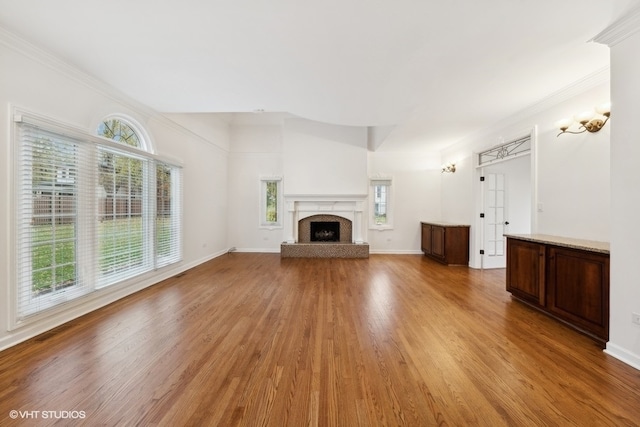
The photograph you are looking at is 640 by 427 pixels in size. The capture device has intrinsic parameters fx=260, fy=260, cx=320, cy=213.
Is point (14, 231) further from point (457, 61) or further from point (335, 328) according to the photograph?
point (457, 61)

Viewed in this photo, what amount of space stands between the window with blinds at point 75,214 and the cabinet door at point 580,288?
5.18m

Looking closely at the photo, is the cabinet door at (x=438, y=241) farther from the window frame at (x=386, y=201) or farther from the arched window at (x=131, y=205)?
the arched window at (x=131, y=205)

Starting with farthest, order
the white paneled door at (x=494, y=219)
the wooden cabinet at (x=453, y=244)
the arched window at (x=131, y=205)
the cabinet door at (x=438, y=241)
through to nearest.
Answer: the cabinet door at (x=438, y=241), the wooden cabinet at (x=453, y=244), the white paneled door at (x=494, y=219), the arched window at (x=131, y=205)

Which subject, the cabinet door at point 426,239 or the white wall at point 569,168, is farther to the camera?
the cabinet door at point 426,239

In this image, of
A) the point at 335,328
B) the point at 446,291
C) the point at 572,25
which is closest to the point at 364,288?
the point at 446,291

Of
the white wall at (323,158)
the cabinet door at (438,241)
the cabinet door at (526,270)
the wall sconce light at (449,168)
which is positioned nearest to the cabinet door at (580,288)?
the cabinet door at (526,270)

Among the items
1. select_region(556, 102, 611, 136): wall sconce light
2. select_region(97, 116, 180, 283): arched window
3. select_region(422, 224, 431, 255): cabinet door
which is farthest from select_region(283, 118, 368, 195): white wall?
select_region(556, 102, 611, 136): wall sconce light

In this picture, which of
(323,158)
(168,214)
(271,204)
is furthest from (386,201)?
(168,214)

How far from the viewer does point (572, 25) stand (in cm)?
210

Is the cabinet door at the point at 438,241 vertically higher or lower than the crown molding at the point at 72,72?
lower

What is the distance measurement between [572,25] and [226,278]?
513cm

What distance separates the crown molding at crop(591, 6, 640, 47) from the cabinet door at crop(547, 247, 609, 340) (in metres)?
1.81

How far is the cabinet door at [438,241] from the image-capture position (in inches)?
221

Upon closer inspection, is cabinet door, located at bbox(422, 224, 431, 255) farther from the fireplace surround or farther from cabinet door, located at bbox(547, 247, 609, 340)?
cabinet door, located at bbox(547, 247, 609, 340)
